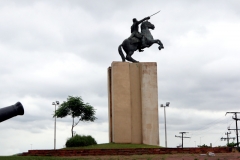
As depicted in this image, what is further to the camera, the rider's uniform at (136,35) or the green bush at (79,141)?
the rider's uniform at (136,35)

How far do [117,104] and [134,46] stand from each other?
157 inches

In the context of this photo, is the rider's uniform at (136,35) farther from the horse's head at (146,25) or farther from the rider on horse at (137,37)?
the horse's head at (146,25)

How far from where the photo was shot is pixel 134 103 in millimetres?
25781

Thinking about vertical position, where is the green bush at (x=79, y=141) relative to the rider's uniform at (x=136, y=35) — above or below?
below

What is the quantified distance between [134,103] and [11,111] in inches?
601

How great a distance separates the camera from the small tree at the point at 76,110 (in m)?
36.2

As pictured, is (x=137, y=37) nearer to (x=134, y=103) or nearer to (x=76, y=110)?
(x=134, y=103)

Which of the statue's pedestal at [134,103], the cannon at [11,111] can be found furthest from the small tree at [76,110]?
the cannon at [11,111]

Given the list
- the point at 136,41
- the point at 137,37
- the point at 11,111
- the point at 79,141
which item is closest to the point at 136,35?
the point at 137,37

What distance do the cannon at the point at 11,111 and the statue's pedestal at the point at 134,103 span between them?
561 inches

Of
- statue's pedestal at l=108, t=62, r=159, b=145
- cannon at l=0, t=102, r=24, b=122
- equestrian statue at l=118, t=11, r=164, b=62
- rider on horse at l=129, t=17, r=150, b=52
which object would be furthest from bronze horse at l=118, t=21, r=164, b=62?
cannon at l=0, t=102, r=24, b=122

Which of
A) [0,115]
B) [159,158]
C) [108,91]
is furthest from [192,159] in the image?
[108,91]

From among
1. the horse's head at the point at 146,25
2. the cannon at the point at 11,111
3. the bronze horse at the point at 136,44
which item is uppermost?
the horse's head at the point at 146,25

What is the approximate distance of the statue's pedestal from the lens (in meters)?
25.2
